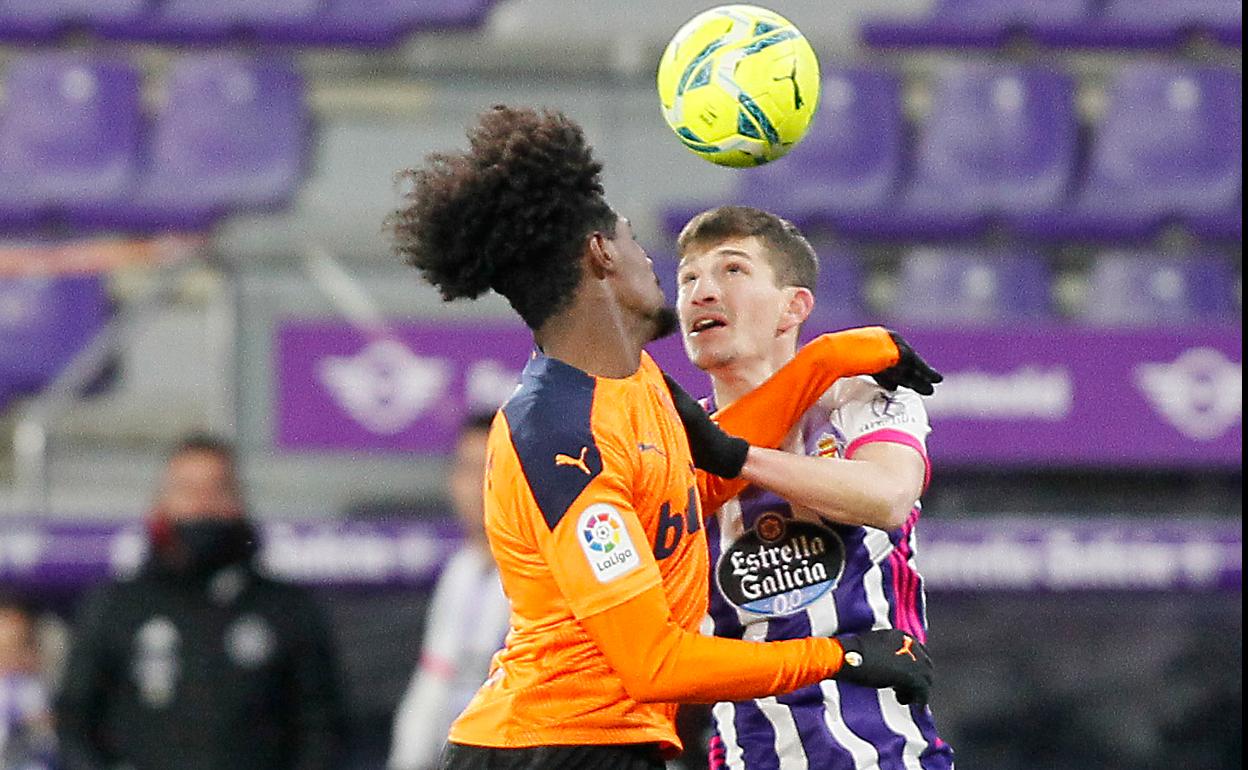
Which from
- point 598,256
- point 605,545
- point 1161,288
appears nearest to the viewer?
point 605,545

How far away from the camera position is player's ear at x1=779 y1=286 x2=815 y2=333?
3676mm

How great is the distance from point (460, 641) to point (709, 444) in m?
2.77

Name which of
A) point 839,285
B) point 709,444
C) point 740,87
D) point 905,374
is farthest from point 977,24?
point 709,444

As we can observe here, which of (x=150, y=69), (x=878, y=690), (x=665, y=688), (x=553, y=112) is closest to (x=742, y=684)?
(x=665, y=688)

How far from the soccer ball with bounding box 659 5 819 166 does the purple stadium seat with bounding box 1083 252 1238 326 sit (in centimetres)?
393

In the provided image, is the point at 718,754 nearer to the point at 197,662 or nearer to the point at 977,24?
the point at 197,662

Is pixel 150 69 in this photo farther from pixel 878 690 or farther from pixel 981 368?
pixel 878 690

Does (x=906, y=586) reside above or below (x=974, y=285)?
below

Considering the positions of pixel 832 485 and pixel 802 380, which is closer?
pixel 832 485

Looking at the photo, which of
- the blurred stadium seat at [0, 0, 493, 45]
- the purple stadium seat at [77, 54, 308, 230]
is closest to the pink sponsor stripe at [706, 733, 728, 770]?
the purple stadium seat at [77, 54, 308, 230]

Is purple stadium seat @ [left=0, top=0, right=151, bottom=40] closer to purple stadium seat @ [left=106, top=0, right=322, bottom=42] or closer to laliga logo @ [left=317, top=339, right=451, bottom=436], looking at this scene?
purple stadium seat @ [left=106, top=0, right=322, bottom=42]

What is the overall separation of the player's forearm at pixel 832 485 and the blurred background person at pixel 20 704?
3.79m

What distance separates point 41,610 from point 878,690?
4.24 m

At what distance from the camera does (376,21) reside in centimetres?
838
